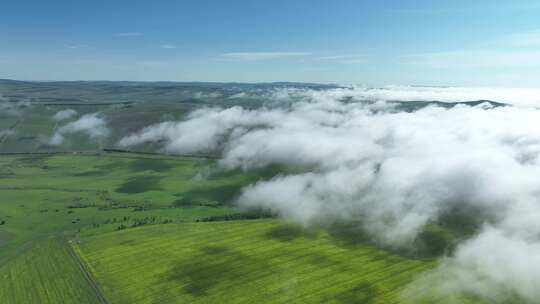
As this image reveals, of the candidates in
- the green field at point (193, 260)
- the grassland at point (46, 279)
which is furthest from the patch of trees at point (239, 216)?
the grassland at point (46, 279)

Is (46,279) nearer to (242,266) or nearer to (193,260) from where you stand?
(193,260)

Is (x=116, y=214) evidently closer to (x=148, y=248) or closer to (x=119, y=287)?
(x=148, y=248)

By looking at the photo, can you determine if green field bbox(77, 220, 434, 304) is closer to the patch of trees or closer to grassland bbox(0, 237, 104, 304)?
grassland bbox(0, 237, 104, 304)

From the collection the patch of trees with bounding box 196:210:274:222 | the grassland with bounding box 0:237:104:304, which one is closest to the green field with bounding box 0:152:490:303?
the grassland with bounding box 0:237:104:304

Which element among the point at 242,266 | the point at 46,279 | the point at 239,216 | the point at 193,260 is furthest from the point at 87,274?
the point at 239,216

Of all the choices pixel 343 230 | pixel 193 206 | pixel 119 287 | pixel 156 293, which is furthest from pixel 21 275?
pixel 343 230

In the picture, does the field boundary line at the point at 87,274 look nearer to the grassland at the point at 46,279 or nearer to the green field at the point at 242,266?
the grassland at the point at 46,279
